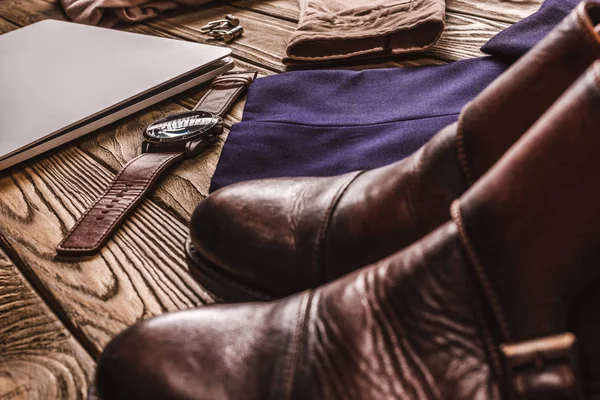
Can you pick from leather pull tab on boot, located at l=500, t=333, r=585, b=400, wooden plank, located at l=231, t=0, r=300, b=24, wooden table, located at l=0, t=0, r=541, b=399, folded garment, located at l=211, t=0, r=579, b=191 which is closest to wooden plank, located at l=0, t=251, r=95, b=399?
wooden table, located at l=0, t=0, r=541, b=399

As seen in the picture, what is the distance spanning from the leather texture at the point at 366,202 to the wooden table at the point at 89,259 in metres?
0.08

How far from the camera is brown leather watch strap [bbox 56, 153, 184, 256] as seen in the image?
679mm

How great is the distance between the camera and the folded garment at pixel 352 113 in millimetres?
731

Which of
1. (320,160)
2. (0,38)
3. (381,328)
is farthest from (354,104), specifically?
(0,38)

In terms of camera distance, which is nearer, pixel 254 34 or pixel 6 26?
pixel 254 34

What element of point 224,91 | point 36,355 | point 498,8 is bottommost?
point 36,355

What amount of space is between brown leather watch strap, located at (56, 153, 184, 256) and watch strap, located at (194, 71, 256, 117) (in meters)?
0.15

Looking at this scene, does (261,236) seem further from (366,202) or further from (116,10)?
(116,10)

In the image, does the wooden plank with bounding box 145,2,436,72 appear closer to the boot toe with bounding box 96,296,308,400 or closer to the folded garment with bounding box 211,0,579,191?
the folded garment with bounding box 211,0,579,191

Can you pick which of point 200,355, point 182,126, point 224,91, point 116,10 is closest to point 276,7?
point 116,10

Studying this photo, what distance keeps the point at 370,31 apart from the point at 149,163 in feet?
1.55

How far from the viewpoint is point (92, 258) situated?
671mm

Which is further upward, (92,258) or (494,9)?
(494,9)

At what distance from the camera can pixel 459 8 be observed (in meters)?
1.19
